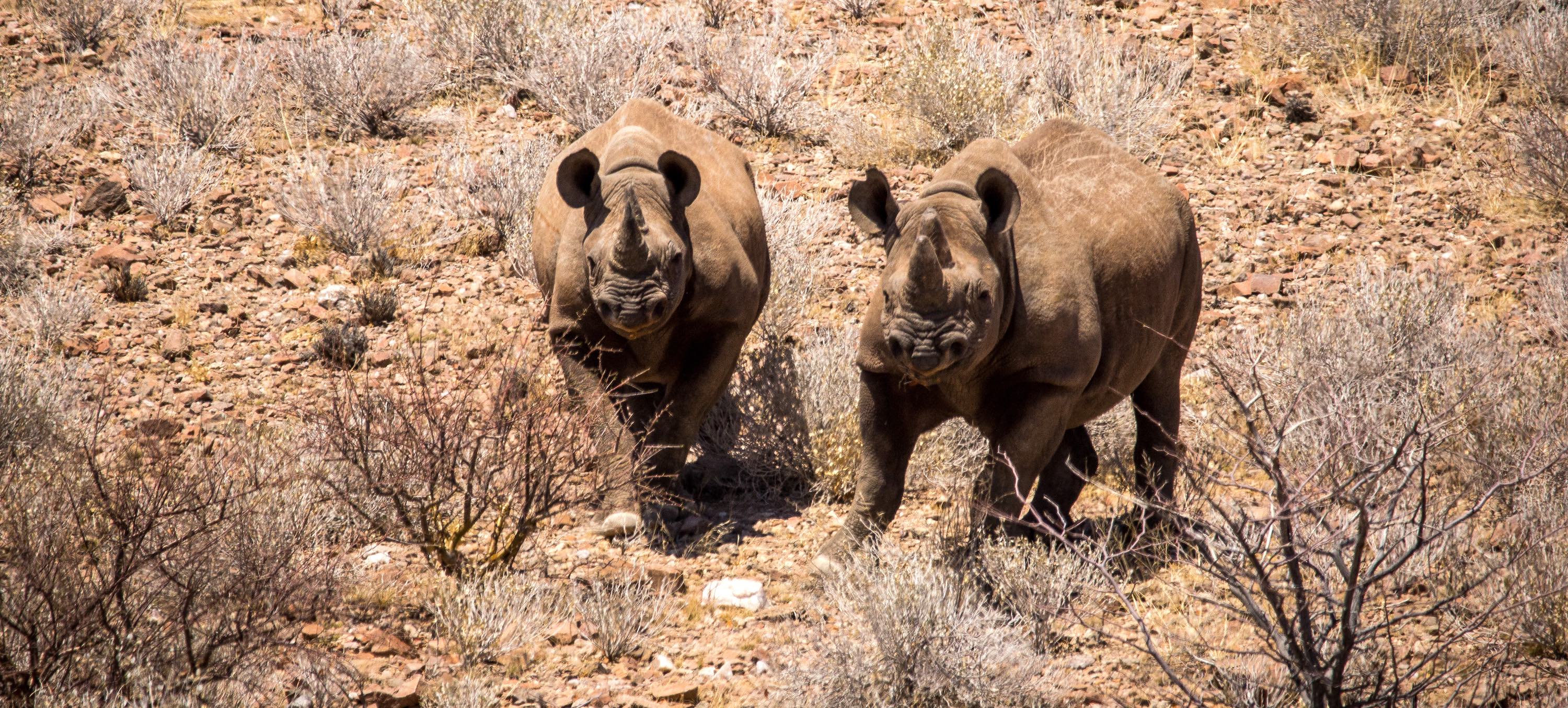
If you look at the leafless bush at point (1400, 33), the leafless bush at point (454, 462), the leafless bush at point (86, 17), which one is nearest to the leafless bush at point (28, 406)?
the leafless bush at point (454, 462)

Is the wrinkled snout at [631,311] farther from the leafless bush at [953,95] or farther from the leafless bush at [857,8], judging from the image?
the leafless bush at [857,8]

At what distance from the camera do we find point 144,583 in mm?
4996

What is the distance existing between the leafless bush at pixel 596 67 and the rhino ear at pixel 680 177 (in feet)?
16.6

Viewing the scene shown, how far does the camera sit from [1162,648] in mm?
5875

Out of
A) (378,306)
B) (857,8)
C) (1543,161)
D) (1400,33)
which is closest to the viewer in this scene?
(378,306)

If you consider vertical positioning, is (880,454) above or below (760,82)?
above

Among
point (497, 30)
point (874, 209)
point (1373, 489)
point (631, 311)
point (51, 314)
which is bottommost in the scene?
point (51, 314)

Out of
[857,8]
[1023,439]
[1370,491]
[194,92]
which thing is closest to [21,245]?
[194,92]

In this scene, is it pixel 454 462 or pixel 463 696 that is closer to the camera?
pixel 463 696

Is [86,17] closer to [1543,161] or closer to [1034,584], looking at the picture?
[1034,584]

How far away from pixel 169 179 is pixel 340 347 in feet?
9.01

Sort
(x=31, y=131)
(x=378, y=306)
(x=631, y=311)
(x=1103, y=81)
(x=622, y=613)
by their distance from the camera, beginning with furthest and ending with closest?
(x=1103, y=81) → (x=31, y=131) → (x=378, y=306) → (x=631, y=311) → (x=622, y=613)

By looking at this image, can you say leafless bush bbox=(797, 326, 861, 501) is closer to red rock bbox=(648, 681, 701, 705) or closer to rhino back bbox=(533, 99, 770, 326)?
rhino back bbox=(533, 99, 770, 326)

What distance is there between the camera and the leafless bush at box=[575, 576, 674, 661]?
5.57 m
